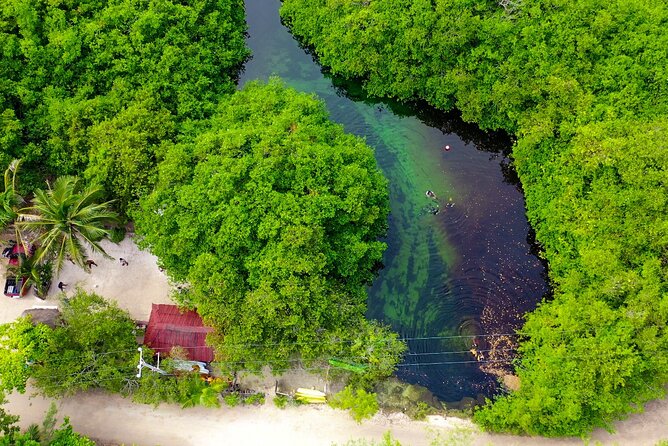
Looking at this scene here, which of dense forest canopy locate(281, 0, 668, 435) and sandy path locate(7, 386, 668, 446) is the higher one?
dense forest canopy locate(281, 0, 668, 435)

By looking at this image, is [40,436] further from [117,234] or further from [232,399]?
[117,234]

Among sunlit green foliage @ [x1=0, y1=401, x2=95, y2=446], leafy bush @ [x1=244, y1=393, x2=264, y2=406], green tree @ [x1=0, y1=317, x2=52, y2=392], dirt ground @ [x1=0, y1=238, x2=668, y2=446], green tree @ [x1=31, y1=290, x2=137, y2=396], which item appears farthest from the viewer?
leafy bush @ [x1=244, y1=393, x2=264, y2=406]

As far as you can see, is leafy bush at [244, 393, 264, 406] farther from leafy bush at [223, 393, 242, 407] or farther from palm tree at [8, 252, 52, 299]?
palm tree at [8, 252, 52, 299]

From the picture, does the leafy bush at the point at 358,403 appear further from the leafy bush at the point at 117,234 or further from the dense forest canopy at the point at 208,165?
the leafy bush at the point at 117,234

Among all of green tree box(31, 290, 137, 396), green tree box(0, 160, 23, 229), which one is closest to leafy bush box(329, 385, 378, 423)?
green tree box(31, 290, 137, 396)

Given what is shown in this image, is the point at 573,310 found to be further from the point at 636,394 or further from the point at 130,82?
the point at 130,82

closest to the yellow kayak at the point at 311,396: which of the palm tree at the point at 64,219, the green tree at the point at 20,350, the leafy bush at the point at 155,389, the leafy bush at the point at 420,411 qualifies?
the leafy bush at the point at 420,411

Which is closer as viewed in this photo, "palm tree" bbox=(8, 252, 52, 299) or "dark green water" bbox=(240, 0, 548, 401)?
"palm tree" bbox=(8, 252, 52, 299)
